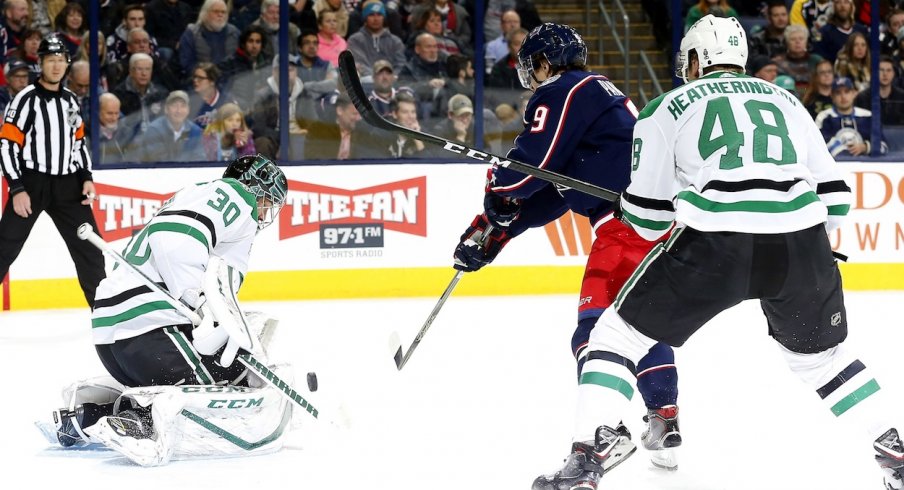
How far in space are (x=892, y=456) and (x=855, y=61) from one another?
5.17m

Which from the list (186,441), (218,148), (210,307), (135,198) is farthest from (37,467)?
(218,148)

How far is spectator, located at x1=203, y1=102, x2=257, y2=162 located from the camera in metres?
6.64

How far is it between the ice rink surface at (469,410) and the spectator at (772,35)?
203 centimetres

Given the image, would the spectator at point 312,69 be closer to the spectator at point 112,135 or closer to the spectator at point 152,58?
the spectator at point 152,58

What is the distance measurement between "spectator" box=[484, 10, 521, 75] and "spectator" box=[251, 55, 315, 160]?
3.42ft

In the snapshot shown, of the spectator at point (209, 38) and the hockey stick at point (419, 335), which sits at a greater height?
the spectator at point (209, 38)

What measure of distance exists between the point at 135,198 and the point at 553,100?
12.6 feet

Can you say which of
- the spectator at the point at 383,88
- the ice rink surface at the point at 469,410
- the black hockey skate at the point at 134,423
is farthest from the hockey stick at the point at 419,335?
the spectator at the point at 383,88

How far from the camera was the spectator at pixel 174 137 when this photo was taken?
6.52 meters

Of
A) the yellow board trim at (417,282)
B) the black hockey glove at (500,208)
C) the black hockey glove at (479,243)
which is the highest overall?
the black hockey glove at (500,208)

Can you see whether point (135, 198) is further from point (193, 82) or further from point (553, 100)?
point (553, 100)

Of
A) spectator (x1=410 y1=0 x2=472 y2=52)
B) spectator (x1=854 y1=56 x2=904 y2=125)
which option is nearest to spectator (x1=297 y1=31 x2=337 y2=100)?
spectator (x1=410 y1=0 x2=472 y2=52)

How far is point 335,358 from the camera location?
4.65 m

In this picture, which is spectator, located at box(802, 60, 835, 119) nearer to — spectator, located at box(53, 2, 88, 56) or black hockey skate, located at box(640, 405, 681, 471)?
spectator, located at box(53, 2, 88, 56)
